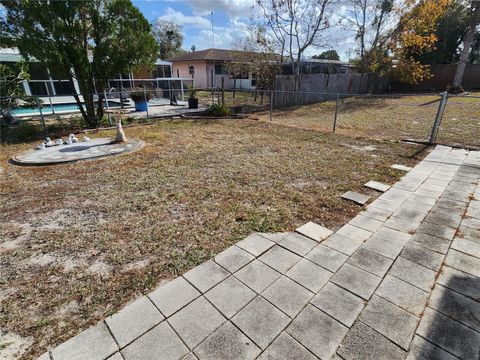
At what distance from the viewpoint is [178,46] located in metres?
45.3

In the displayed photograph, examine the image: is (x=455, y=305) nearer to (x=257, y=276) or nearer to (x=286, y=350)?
(x=286, y=350)

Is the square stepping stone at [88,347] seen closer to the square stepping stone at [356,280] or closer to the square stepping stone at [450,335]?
the square stepping stone at [356,280]

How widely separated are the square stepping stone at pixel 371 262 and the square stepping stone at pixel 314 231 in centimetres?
37

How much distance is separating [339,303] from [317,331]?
1.03 ft

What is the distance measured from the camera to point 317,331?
163cm

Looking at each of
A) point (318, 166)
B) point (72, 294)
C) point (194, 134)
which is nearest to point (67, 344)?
point (72, 294)

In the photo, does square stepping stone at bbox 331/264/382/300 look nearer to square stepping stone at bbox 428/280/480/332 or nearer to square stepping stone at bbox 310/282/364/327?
square stepping stone at bbox 310/282/364/327

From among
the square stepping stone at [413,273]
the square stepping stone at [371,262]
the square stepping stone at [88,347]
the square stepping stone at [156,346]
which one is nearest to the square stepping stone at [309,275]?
the square stepping stone at [371,262]

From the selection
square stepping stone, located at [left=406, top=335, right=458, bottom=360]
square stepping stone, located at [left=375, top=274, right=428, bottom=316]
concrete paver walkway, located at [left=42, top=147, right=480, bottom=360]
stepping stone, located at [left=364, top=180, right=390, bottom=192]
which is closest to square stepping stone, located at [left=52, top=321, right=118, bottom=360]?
concrete paver walkway, located at [left=42, top=147, right=480, bottom=360]

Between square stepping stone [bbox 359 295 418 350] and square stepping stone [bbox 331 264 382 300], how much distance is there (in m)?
0.09

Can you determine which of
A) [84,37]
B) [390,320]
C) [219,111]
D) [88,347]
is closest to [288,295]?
[390,320]

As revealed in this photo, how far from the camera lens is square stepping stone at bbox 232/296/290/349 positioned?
1610 millimetres

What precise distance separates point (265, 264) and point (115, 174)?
3.45 metres

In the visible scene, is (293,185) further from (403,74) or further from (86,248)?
(403,74)
